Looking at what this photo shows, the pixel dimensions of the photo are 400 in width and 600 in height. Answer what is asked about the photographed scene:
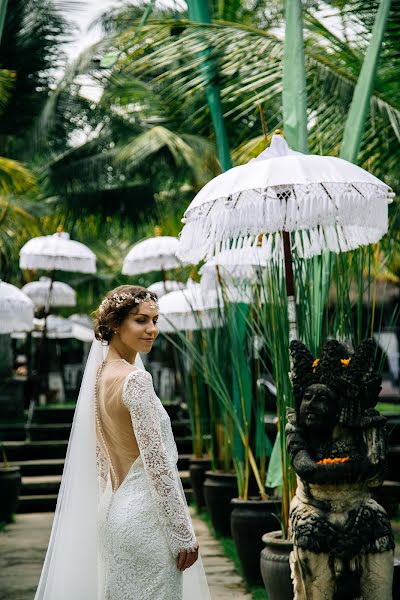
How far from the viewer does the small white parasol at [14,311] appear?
30.9 ft

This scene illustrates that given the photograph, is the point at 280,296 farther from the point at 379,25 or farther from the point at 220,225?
the point at 379,25

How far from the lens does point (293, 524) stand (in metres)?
3.95

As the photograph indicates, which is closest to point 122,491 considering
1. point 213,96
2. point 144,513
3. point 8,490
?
point 144,513

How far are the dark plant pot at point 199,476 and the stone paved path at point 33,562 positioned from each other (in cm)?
21

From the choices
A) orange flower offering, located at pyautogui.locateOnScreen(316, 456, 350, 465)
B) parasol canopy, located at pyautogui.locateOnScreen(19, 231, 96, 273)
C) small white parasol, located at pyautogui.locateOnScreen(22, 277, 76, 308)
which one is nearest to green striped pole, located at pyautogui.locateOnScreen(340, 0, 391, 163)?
orange flower offering, located at pyautogui.locateOnScreen(316, 456, 350, 465)

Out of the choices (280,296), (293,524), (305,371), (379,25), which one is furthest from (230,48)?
(293,524)

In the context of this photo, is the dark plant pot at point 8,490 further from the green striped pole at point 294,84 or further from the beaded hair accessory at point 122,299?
the beaded hair accessory at point 122,299

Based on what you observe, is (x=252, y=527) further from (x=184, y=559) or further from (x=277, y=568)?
(x=184, y=559)

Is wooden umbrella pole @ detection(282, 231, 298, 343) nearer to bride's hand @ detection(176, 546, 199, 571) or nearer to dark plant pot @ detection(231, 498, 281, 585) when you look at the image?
bride's hand @ detection(176, 546, 199, 571)

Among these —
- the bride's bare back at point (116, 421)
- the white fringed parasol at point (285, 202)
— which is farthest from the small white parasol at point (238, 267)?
the bride's bare back at point (116, 421)

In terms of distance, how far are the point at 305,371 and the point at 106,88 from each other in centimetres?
1258

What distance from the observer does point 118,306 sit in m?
3.56

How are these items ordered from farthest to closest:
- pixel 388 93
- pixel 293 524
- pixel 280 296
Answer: pixel 388 93 < pixel 280 296 < pixel 293 524

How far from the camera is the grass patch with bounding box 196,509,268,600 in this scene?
6177 mm
